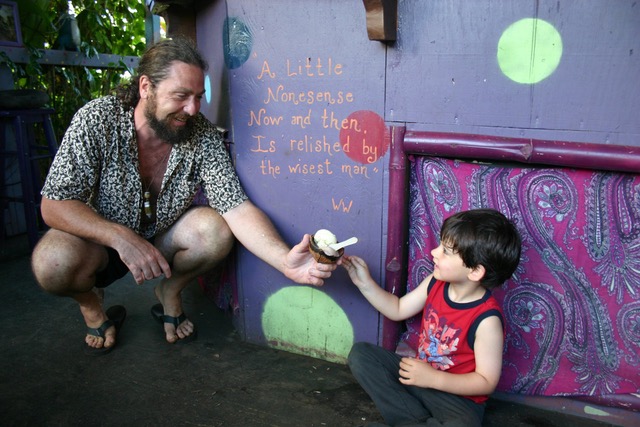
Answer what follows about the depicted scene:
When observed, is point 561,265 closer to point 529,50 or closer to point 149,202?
A: point 529,50

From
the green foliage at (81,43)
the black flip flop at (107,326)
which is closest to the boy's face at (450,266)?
the black flip flop at (107,326)

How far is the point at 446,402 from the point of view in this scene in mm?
1764

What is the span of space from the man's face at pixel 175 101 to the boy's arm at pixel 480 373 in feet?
4.54

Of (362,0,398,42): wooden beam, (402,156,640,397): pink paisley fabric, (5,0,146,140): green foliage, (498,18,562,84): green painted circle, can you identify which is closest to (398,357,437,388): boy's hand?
(402,156,640,397): pink paisley fabric

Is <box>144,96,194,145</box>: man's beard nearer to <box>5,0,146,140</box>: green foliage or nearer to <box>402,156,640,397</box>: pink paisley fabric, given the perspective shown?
<box>402,156,640,397</box>: pink paisley fabric


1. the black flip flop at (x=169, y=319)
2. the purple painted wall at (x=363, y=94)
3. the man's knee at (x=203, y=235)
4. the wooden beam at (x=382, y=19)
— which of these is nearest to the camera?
the purple painted wall at (x=363, y=94)

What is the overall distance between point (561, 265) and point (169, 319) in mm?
1791

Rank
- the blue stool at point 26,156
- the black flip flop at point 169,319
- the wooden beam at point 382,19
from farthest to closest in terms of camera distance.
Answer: the blue stool at point 26,156
the black flip flop at point 169,319
the wooden beam at point 382,19

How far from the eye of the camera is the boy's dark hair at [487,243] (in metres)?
1.68

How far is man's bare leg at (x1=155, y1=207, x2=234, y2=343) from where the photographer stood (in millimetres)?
2412

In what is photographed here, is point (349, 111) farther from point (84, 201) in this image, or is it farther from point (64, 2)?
point (64, 2)

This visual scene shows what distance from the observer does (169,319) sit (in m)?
2.60

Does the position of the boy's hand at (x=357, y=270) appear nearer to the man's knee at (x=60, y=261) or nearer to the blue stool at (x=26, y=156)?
the man's knee at (x=60, y=261)

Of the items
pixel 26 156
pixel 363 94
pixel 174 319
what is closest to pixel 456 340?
pixel 363 94
